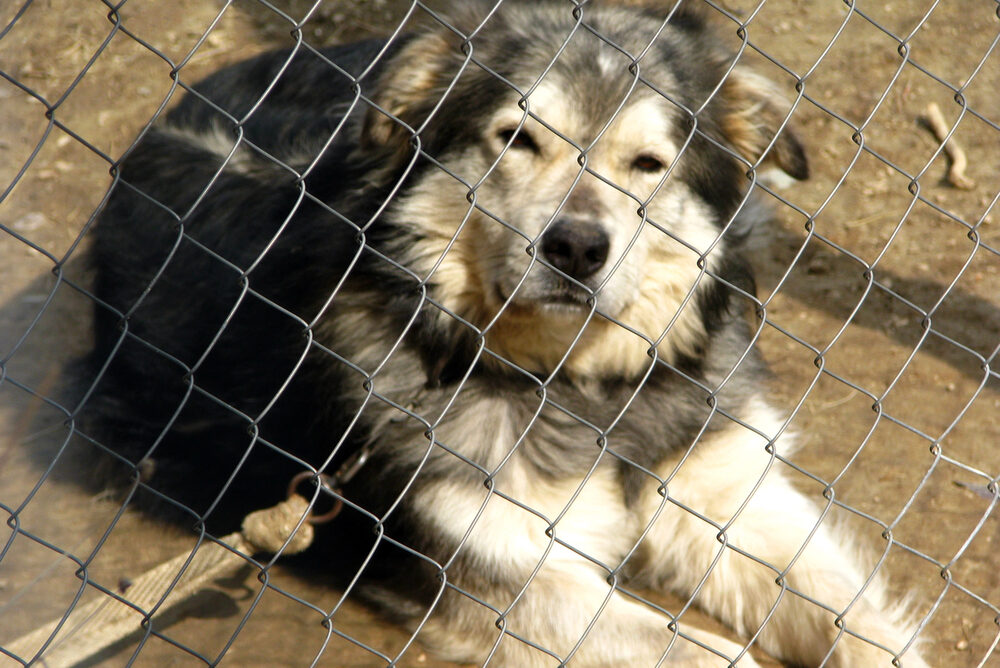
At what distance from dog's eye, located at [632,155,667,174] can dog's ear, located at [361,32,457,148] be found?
0.66 m

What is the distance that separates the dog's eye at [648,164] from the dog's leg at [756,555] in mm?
933

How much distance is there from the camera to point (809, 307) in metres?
4.46

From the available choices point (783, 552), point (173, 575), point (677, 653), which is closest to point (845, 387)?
point (783, 552)

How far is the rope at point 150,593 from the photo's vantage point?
2.64m

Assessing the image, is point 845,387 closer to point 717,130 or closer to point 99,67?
point 717,130

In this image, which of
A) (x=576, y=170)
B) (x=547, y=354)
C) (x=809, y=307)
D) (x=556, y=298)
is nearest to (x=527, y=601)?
(x=547, y=354)

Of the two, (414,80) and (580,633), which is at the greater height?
(414,80)

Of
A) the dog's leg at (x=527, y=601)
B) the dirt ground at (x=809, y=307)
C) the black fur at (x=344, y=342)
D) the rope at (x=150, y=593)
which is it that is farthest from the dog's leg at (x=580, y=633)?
the rope at (x=150, y=593)

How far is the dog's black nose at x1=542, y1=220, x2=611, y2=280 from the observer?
2684 mm

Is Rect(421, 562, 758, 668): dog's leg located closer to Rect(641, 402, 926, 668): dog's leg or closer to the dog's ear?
Rect(641, 402, 926, 668): dog's leg

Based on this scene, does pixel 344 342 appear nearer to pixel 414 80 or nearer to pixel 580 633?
pixel 414 80

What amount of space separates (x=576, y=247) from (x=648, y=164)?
0.47 m

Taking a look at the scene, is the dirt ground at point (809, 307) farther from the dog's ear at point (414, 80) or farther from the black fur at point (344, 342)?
the dog's ear at point (414, 80)

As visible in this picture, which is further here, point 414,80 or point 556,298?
point 414,80
